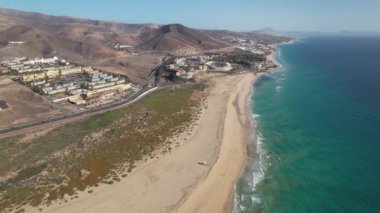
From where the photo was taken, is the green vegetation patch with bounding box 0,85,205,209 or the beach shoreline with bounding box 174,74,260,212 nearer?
the beach shoreline with bounding box 174,74,260,212

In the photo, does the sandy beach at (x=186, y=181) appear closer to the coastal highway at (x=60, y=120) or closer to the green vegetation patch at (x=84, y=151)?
the green vegetation patch at (x=84, y=151)

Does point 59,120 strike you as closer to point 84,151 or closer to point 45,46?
point 84,151

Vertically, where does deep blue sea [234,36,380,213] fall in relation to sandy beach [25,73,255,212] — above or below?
below

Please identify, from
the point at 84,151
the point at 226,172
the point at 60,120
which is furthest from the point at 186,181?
the point at 60,120

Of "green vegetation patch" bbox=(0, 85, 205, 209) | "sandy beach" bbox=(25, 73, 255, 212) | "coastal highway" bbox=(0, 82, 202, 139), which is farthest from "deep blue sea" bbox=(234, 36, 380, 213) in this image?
"coastal highway" bbox=(0, 82, 202, 139)

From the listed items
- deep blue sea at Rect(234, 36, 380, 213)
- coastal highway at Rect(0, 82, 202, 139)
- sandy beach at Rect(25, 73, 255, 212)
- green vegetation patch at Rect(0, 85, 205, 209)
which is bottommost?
deep blue sea at Rect(234, 36, 380, 213)

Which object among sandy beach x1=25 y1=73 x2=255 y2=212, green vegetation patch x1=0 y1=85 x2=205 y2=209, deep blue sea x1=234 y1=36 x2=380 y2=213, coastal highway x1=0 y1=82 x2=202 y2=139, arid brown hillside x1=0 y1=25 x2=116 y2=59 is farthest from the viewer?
arid brown hillside x1=0 y1=25 x2=116 y2=59

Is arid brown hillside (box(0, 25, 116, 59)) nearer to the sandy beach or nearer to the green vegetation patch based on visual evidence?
the green vegetation patch

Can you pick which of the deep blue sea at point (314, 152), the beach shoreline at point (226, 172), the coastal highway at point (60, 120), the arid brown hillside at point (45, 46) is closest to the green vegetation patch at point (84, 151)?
the coastal highway at point (60, 120)
